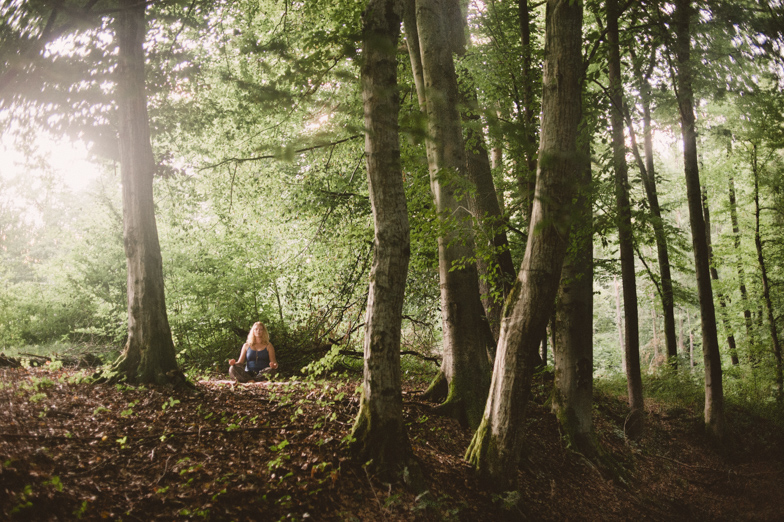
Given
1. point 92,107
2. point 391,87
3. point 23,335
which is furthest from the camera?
point 23,335

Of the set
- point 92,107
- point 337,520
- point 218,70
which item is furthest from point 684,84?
point 92,107

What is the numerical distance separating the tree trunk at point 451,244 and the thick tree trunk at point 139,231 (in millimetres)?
3917

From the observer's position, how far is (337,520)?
12.5 feet

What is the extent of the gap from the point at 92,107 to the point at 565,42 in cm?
754

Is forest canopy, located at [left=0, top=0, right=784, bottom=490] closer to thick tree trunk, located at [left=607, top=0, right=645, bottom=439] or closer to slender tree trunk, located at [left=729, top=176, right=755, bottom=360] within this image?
thick tree trunk, located at [left=607, top=0, right=645, bottom=439]

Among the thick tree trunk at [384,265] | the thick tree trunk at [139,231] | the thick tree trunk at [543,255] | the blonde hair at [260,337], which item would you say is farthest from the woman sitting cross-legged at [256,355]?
the thick tree trunk at [543,255]

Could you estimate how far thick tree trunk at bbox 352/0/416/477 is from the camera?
15.1ft

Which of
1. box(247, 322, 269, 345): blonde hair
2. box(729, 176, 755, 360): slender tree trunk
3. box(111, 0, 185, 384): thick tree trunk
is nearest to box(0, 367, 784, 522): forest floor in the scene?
box(111, 0, 185, 384): thick tree trunk

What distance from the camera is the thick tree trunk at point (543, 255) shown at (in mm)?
4824

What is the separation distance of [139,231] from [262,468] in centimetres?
410

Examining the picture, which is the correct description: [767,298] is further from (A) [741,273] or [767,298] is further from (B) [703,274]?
(B) [703,274]

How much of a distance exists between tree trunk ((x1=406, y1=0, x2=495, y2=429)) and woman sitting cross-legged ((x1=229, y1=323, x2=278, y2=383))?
3.66 metres

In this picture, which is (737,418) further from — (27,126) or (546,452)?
(27,126)

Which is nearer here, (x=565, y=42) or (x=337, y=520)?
(x=337, y=520)
